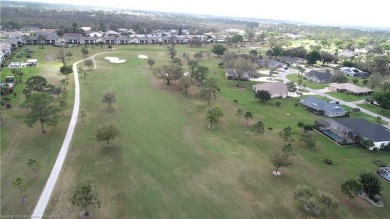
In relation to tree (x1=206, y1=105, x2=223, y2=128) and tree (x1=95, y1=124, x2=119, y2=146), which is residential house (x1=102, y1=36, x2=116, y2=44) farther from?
tree (x1=95, y1=124, x2=119, y2=146)

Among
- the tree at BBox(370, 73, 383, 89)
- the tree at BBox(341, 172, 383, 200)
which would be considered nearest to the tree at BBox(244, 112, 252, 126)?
the tree at BBox(341, 172, 383, 200)

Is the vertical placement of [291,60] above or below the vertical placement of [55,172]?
above

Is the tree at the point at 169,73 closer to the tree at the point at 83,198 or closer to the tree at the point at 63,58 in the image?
the tree at the point at 63,58

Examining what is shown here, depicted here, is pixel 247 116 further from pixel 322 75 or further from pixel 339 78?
pixel 322 75

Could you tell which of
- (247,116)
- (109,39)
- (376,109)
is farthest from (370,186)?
(109,39)

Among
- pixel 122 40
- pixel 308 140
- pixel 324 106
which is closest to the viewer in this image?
pixel 308 140

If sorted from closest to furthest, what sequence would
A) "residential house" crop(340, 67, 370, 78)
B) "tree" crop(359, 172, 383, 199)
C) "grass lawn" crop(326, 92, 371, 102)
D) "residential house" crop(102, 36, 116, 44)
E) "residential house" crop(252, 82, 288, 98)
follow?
"tree" crop(359, 172, 383, 199) → "residential house" crop(252, 82, 288, 98) → "grass lawn" crop(326, 92, 371, 102) → "residential house" crop(340, 67, 370, 78) → "residential house" crop(102, 36, 116, 44)

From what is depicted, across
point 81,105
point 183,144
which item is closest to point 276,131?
point 183,144
